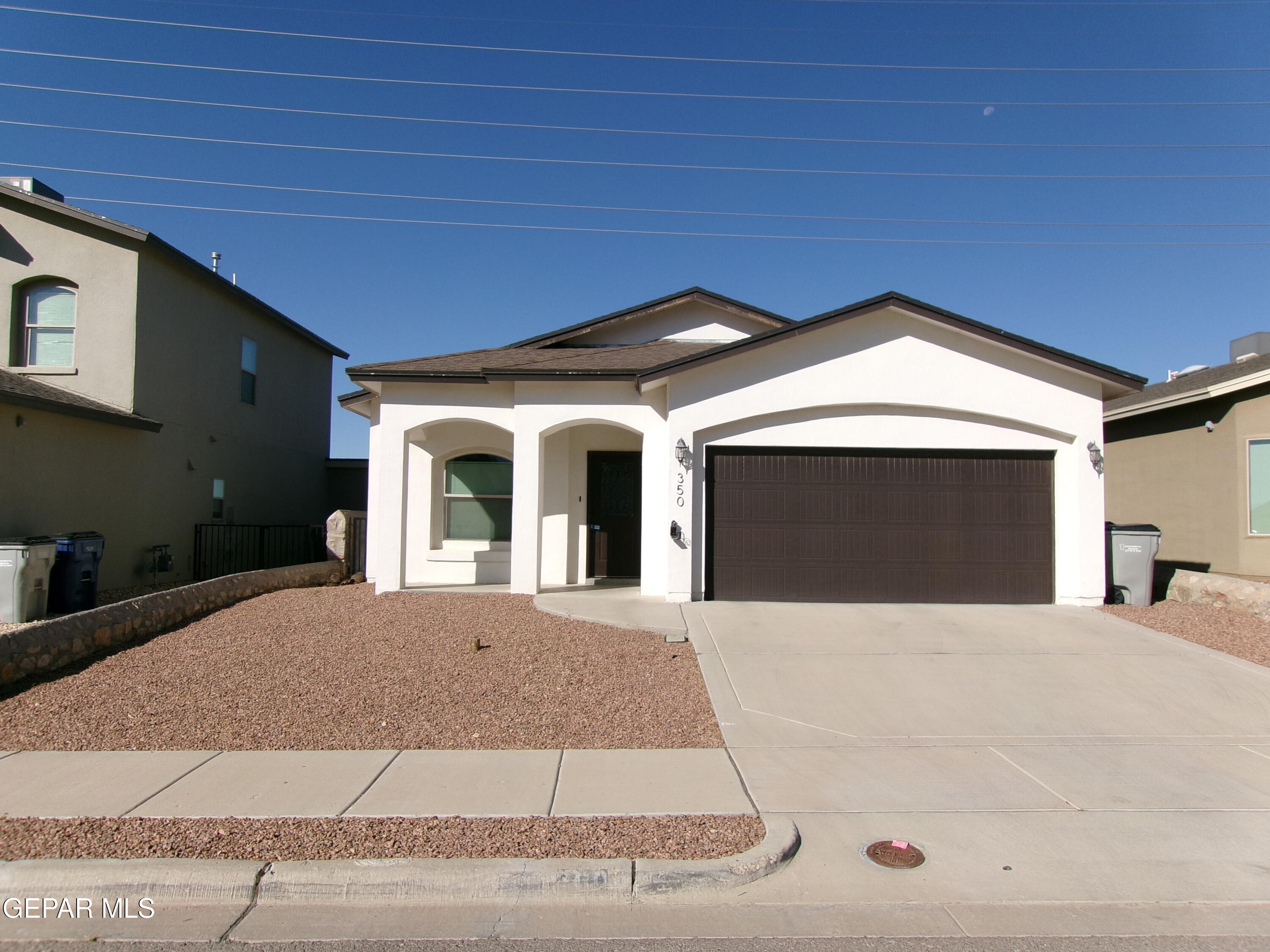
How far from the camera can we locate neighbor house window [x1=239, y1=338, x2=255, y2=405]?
17.2 m

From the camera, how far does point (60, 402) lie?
37.9 ft

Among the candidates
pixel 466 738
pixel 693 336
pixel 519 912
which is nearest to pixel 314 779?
pixel 466 738

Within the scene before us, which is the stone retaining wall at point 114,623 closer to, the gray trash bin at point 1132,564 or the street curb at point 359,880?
the street curb at point 359,880

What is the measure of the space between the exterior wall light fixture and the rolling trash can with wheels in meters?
13.8

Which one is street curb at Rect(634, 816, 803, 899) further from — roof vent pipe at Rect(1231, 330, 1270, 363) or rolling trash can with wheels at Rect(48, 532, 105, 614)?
roof vent pipe at Rect(1231, 330, 1270, 363)

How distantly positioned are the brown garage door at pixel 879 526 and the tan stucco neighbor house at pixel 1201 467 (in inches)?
107

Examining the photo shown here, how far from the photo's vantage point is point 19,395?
1088cm

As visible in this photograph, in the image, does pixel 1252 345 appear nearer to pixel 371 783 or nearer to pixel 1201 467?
pixel 1201 467

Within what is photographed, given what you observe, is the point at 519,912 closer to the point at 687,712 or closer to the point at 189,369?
the point at 687,712

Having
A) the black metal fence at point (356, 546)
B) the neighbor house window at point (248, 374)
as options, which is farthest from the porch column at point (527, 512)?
the neighbor house window at point (248, 374)

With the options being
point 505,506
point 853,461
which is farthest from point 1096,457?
point 505,506

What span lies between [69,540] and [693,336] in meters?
10.2

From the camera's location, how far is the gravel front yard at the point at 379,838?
4398 millimetres

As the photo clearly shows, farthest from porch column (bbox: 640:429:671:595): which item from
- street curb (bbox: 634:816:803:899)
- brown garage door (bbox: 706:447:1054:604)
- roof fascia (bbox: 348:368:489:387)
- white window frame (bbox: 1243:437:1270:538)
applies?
white window frame (bbox: 1243:437:1270:538)
